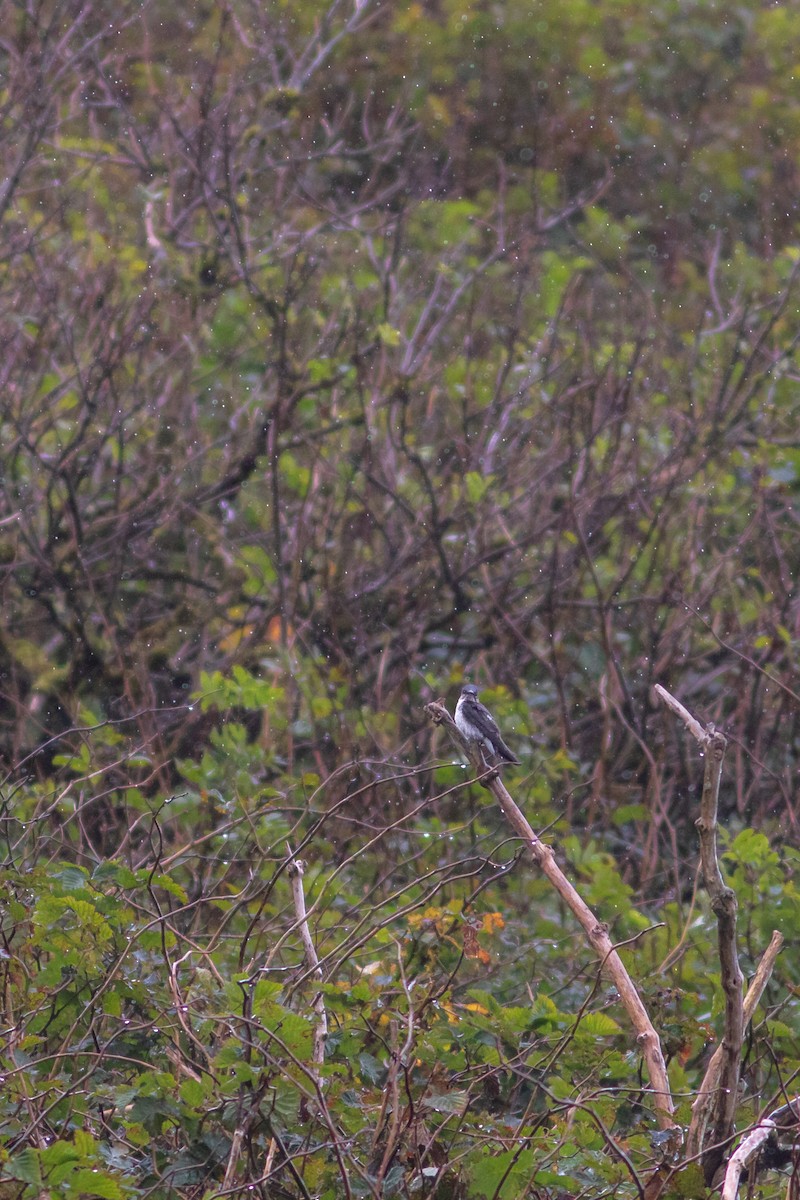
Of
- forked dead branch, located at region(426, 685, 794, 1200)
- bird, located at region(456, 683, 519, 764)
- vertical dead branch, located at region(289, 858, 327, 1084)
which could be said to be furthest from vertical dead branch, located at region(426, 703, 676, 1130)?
bird, located at region(456, 683, 519, 764)

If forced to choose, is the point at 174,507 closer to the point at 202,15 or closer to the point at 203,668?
the point at 203,668

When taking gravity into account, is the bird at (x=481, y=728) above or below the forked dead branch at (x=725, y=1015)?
below

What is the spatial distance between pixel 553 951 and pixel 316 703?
1.78 metres

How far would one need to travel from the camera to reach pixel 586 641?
24.9 feet

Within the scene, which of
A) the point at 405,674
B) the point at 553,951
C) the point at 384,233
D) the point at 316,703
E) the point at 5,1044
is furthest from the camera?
the point at 384,233

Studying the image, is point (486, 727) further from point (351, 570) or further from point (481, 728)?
point (351, 570)

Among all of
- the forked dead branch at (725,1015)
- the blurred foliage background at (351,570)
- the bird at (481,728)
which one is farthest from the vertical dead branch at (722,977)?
the bird at (481,728)

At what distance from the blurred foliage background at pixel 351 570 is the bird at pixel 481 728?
0.30m

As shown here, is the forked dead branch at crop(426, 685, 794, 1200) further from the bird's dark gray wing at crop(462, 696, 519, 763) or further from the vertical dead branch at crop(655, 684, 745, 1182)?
the bird's dark gray wing at crop(462, 696, 519, 763)

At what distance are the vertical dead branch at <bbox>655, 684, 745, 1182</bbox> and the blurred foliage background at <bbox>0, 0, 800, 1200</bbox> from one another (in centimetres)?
32

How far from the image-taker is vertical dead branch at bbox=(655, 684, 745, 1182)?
2748 millimetres

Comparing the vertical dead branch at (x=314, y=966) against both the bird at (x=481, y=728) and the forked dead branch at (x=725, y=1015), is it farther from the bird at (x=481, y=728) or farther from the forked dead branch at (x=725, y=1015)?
the bird at (x=481, y=728)

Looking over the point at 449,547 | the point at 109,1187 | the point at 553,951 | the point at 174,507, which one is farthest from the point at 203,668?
the point at 109,1187

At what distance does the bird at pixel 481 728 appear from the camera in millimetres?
5328
